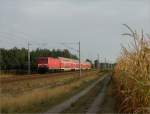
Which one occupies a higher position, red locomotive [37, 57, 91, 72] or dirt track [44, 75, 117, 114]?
red locomotive [37, 57, 91, 72]

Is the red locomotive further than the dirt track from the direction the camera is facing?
Yes

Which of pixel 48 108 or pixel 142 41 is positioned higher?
pixel 142 41

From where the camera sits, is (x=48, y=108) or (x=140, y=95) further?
(x=48, y=108)

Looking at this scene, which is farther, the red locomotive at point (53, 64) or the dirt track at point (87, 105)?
the red locomotive at point (53, 64)

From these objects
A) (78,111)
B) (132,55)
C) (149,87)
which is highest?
(132,55)

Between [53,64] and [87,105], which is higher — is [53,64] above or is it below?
above

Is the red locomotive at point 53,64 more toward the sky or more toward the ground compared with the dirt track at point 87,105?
more toward the sky

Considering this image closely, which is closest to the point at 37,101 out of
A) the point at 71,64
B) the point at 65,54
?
the point at 71,64

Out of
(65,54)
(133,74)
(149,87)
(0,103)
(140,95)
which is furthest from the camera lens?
(65,54)

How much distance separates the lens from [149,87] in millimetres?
10758

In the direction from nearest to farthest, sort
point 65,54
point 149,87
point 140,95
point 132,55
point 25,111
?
point 149,87
point 140,95
point 132,55
point 25,111
point 65,54

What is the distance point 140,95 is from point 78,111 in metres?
9.68

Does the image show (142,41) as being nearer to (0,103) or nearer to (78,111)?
(78,111)

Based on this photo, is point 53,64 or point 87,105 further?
point 53,64
